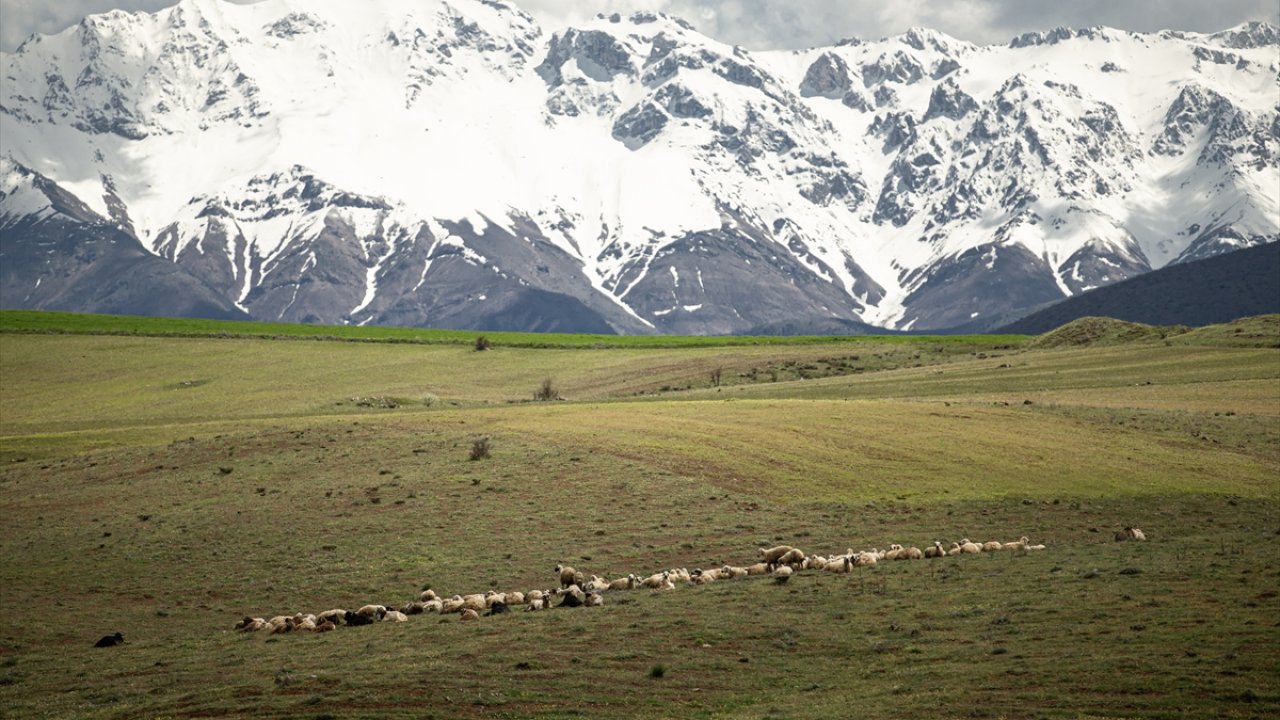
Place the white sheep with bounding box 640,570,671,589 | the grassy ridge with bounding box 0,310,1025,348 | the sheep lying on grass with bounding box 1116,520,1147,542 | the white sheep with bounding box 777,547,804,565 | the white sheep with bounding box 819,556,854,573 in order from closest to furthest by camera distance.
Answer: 1. the white sheep with bounding box 640,570,671,589
2. the white sheep with bounding box 819,556,854,573
3. the white sheep with bounding box 777,547,804,565
4. the sheep lying on grass with bounding box 1116,520,1147,542
5. the grassy ridge with bounding box 0,310,1025,348

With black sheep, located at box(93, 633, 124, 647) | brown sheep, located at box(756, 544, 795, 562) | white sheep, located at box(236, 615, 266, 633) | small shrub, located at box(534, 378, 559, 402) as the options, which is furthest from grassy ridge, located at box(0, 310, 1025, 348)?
black sheep, located at box(93, 633, 124, 647)

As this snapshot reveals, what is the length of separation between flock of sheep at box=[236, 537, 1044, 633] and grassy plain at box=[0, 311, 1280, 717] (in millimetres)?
959

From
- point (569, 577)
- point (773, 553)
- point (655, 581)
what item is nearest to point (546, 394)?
point (773, 553)

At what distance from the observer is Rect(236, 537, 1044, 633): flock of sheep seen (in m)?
38.1

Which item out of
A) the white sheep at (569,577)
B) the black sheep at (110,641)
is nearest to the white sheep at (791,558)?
the white sheep at (569,577)

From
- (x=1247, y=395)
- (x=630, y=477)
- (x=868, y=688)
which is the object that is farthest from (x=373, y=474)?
(x=1247, y=395)

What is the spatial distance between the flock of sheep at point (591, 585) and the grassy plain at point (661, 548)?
96cm

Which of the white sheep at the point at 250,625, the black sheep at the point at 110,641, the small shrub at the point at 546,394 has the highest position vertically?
the small shrub at the point at 546,394

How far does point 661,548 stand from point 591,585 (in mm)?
7241

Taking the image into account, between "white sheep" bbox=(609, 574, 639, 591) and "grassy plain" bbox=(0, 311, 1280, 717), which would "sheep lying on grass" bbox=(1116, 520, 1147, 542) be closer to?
"grassy plain" bbox=(0, 311, 1280, 717)

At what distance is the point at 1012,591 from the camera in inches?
1532

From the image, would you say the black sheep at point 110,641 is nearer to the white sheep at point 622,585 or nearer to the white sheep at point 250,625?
the white sheep at point 250,625

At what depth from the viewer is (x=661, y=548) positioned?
4834 cm

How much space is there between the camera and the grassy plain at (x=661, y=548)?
2988 centimetres
